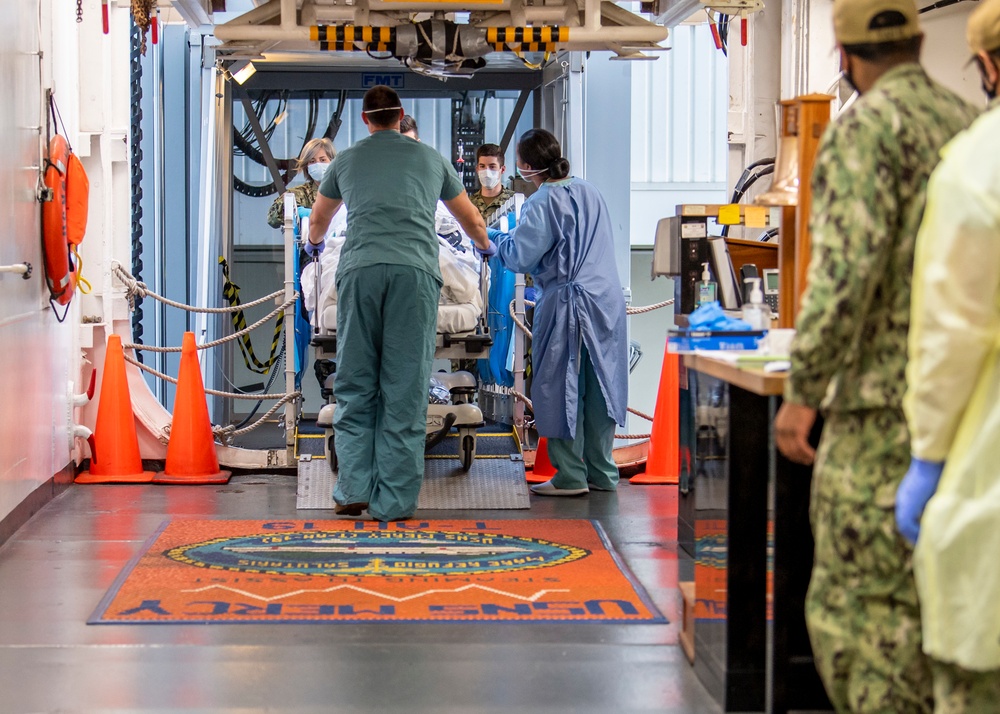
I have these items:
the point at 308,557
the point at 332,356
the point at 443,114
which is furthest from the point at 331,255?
the point at 443,114

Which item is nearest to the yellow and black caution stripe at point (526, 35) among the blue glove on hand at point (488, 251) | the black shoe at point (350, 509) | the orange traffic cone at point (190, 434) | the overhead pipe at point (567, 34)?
the overhead pipe at point (567, 34)

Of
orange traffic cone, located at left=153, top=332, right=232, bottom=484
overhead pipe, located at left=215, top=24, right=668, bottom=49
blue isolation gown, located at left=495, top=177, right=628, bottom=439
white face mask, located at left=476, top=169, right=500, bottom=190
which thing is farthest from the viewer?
white face mask, located at left=476, top=169, right=500, bottom=190

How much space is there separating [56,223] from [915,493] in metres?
5.24

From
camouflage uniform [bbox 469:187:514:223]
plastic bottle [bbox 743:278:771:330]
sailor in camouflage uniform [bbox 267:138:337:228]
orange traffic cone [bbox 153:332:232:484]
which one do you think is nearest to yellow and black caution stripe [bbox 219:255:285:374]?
sailor in camouflage uniform [bbox 267:138:337:228]

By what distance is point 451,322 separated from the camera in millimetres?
6613

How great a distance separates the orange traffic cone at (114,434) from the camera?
7230mm

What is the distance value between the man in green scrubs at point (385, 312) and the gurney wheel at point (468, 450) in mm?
783

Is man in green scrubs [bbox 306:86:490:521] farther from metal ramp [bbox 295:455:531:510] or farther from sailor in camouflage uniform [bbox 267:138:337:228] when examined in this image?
sailor in camouflage uniform [bbox 267:138:337:228]

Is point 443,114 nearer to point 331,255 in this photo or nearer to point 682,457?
point 331,255

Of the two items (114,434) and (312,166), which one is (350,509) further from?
(312,166)

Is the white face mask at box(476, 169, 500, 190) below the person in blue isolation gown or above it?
above

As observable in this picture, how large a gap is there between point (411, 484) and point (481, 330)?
3.80 feet

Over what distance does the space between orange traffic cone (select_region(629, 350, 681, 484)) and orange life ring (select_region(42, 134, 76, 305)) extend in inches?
132

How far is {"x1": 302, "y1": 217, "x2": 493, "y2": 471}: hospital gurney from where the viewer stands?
660 cm
